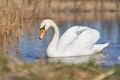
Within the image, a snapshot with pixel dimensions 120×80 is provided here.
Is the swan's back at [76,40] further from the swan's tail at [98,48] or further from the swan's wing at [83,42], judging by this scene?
the swan's tail at [98,48]

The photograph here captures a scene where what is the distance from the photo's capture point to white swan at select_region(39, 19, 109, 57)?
11.5m

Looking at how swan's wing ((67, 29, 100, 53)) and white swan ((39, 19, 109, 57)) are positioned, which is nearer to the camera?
white swan ((39, 19, 109, 57))

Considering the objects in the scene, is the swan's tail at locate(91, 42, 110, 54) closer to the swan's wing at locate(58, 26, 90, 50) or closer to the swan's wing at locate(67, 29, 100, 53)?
the swan's wing at locate(67, 29, 100, 53)

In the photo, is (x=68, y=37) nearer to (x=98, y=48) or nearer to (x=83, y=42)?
(x=83, y=42)

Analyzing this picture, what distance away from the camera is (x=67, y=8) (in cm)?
2816

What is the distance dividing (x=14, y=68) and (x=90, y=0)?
24407mm

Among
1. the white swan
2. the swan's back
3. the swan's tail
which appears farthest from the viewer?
the swan's tail

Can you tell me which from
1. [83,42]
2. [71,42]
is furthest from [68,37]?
[83,42]

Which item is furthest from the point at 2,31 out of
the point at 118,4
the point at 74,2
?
the point at 74,2

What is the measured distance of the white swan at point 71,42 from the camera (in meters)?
11.5

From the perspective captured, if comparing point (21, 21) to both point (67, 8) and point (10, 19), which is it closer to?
point (10, 19)

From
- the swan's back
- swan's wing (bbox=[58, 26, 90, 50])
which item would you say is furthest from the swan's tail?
swan's wing (bbox=[58, 26, 90, 50])

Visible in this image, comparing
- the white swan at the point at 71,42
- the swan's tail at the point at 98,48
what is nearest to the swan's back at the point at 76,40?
the white swan at the point at 71,42

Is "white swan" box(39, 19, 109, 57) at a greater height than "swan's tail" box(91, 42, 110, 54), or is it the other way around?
"white swan" box(39, 19, 109, 57)
